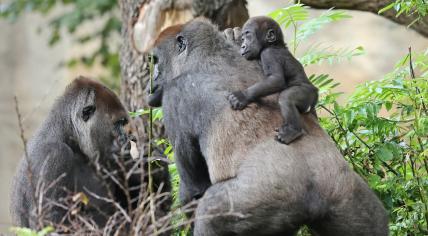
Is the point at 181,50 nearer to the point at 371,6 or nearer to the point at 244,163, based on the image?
the point at 244,163

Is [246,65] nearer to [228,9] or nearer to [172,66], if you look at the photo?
[172,66]

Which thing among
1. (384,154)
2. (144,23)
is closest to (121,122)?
(384,154)

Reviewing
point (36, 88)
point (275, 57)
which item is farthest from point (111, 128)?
Answer: point (36, 88)

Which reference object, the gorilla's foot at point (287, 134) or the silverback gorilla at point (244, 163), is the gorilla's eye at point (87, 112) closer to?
the silverback gorilla at point (244, 163)

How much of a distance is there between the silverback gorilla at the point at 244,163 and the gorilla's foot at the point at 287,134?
0.11 ft

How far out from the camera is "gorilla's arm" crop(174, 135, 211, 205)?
14.8 feet

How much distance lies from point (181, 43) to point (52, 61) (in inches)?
574

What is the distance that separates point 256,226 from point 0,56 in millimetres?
15344

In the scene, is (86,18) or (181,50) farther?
(86,18)

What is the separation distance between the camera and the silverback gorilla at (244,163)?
4.04 m

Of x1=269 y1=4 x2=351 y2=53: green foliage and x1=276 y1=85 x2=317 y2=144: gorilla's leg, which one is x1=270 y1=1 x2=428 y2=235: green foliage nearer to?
x1=269 y1=4 x2=351 y2=53: green foliage

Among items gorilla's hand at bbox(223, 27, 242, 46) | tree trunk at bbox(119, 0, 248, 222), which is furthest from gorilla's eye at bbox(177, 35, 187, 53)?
tree trunk at bbox(119, 0, 248, 222)

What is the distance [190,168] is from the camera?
454 centimetres

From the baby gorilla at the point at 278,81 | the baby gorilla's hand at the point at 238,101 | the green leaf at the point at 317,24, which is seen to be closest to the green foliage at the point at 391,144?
the green leaf at the point at 317,24
